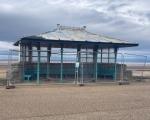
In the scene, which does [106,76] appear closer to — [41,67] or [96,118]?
[41,67]

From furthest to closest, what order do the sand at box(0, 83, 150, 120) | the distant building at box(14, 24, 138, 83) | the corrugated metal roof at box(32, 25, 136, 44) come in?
the corrugated metal roof at box(32, 25, 136, 44) → the distant building at box(14, 24, 138, 83) → the sand at box(0, 83, 150, 120)

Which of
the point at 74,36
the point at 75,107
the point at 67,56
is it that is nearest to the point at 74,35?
the point at 74,36

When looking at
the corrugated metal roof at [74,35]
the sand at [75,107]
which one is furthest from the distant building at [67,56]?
the sand at [75,107]

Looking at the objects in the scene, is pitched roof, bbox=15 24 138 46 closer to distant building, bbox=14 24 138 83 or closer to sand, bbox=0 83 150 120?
distant building, bbox=14 24 138 83

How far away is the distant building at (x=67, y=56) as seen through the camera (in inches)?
1059

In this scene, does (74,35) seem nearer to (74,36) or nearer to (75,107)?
(74,36)

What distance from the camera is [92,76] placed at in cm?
2834

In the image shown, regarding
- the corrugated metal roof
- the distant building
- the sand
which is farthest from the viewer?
the corrugated metal roof

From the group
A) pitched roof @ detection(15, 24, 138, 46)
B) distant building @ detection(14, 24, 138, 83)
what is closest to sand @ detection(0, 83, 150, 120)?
distant building @ detection(14, 24, 138, 83)

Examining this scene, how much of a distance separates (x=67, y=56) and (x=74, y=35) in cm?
207

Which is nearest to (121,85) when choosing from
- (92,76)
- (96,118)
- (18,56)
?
(92,76)

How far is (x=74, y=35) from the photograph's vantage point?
29.5m

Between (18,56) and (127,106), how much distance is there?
14.7 meters

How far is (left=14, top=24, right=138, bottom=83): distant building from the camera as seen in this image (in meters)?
26.9
